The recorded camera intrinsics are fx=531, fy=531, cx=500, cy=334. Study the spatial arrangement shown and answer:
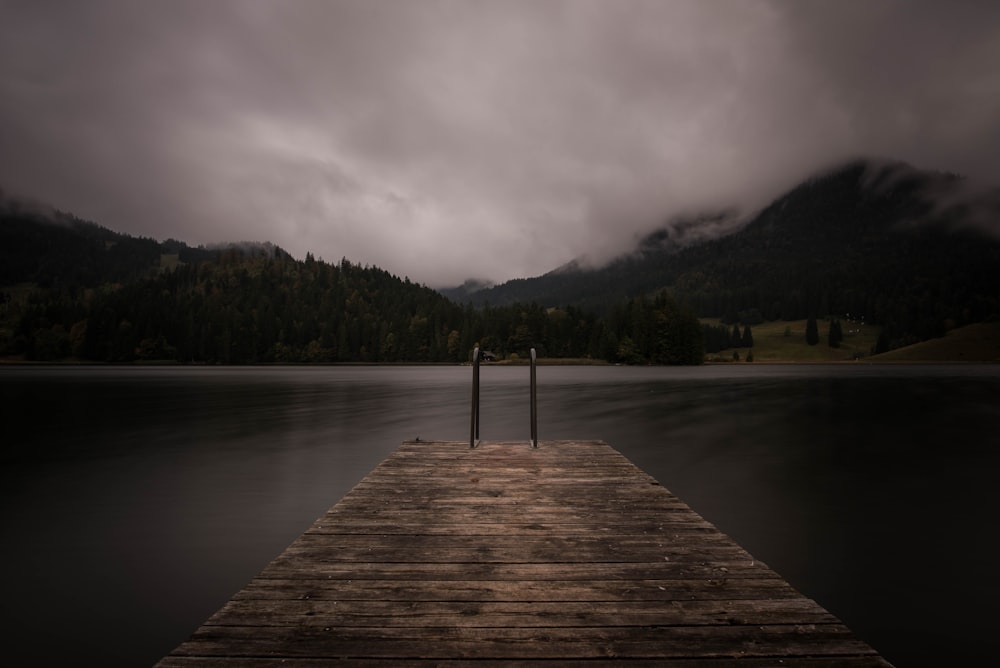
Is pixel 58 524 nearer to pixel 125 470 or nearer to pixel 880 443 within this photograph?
pixel 125 470

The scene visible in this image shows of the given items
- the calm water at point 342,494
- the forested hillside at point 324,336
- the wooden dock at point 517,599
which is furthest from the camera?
the forested hillside at point 324,336

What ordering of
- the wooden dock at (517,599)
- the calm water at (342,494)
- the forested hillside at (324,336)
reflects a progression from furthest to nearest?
the forested hillside at (324,336) → the calm water at (342,494) → the wooden dock at (517,599)

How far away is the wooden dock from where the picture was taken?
3.80m

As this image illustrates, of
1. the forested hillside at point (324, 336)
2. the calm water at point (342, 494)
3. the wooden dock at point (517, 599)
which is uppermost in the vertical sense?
the forested hillside at point (324, 336)

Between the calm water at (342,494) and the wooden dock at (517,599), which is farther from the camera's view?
the calm water at (342,494)

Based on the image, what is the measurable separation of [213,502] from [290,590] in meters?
10.3

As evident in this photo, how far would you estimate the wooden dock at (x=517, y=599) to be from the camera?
380 cm

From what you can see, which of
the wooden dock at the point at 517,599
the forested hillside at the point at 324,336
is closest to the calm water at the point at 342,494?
the wooden dock at the point at 517,599

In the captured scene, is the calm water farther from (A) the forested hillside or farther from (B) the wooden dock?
(A) the forested hillside

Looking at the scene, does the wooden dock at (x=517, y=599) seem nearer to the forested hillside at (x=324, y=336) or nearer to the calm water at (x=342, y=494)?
the calm water at (x=342, y=494)

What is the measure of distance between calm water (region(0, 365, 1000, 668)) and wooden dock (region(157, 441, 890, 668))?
3.01 metres

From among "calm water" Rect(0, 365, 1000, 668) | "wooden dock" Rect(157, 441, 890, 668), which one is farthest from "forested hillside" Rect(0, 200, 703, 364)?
"wooden dock" Rect(157, 441, 890, 668)

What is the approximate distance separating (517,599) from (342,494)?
11.0 metres

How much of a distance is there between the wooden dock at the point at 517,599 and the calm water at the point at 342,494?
3006 mm
